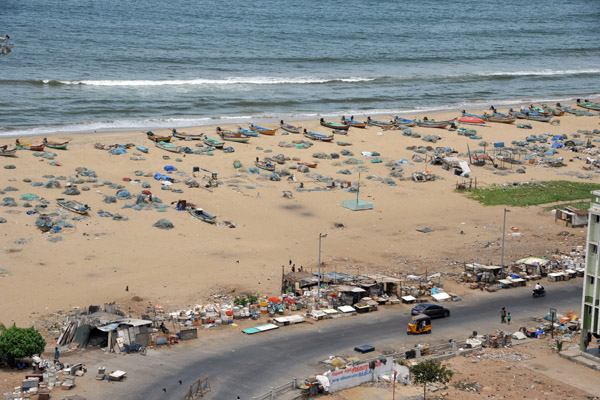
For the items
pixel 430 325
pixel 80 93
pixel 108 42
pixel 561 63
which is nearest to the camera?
pixel 430 325

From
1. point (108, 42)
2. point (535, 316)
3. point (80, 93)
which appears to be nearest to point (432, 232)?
point (535, 316)

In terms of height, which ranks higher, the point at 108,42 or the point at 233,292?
the point at 108,42

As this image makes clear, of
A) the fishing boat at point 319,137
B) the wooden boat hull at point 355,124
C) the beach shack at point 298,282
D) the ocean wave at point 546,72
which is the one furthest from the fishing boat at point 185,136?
the ocean wave at point 546,72

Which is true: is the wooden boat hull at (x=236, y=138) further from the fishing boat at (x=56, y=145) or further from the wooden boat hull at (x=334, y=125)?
the fishing boat at (x=56, y=145)

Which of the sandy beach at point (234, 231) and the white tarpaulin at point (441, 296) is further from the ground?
the sandy beach at point (234, 231)

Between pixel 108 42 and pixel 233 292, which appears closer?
pixel 233 292

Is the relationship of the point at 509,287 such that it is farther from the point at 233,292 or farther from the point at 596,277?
the point at 233,292
